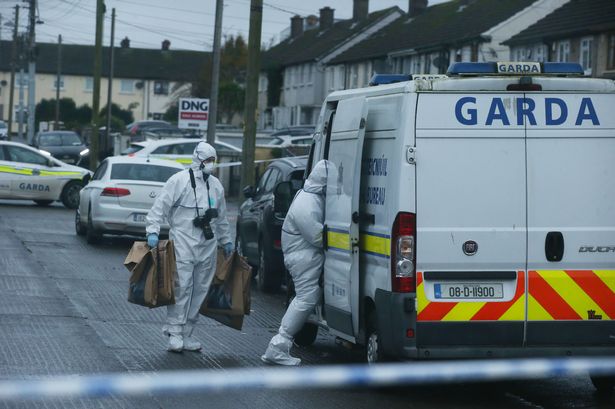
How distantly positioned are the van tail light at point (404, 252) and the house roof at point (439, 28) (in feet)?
151

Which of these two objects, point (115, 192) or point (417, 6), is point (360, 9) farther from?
point (115, 192)

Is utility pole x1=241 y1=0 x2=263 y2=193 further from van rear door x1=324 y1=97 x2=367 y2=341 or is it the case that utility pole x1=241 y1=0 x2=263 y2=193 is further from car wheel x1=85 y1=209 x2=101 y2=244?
van rear door x1=324 y1=97 x2=367 y2=341

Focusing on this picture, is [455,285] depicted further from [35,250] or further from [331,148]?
[35,250]

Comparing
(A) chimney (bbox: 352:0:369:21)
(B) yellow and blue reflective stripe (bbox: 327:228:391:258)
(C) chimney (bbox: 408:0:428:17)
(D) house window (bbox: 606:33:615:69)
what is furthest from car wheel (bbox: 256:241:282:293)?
(A) chimney (bbox: 352:0:369:21)

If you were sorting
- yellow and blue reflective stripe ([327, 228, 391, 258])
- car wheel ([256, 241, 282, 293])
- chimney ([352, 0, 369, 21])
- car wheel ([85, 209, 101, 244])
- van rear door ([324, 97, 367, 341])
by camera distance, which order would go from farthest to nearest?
chimney ([352, 0, 369, 21]) < car wheel ([85, 209, 101, 244]) < car wheel ([256, 241, 282, 293]) < van rear door ([324, 97, 367, 341]) < yellow and blue reflective stripe ([327, 228, 391, 258])

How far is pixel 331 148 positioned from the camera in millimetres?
10531

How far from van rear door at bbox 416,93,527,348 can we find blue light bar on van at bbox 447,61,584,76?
0.24 meters

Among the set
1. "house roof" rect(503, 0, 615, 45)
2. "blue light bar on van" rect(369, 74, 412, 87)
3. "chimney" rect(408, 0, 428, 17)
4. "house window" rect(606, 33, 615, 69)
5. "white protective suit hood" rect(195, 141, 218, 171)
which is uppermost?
"chimney" rect(408, 0, 428, 17)

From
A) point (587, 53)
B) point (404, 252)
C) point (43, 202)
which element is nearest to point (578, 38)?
point (587, 53)

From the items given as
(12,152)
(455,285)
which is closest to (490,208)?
(455,285)

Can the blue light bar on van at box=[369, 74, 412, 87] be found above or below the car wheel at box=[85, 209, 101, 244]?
above

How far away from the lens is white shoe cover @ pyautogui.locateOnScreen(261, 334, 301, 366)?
10.2 m

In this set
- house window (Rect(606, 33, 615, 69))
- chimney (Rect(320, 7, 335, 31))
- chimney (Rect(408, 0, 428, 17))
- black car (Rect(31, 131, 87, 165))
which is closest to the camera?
house window (Rect(606, 33, 615, 69))

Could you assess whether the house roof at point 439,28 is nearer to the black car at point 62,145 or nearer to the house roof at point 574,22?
the house roof at point 574,22
